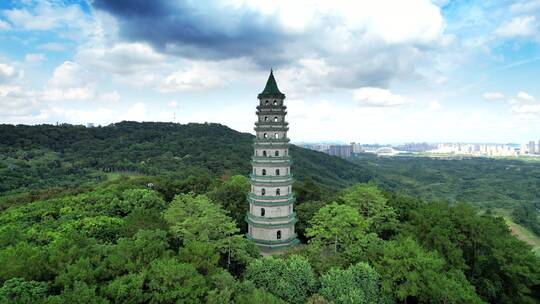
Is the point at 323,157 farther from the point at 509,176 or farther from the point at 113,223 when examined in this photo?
the point at 113,223

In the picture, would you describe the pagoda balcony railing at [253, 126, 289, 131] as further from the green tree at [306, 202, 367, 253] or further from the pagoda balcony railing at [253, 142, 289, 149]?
the green tree at [306, 202, 367, 253]

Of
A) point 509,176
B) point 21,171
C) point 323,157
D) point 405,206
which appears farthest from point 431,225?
point 509,176

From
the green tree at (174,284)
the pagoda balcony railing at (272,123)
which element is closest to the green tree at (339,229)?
the pagoda balcony railing at (272,123)

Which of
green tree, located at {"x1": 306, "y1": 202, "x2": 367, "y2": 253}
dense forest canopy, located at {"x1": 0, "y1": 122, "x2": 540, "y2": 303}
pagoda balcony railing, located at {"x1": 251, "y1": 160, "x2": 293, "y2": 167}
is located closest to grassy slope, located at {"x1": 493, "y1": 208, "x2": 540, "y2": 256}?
dense forest canopy, located at {"x1": 0, "y1": 122, "x2": 540, "y2": 303}

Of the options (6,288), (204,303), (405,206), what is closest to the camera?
(6,288)

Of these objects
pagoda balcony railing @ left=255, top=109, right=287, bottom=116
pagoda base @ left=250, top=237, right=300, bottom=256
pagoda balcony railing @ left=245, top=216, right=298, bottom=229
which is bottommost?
pagoda base @ left=250, top=237, right=300, bottom=256

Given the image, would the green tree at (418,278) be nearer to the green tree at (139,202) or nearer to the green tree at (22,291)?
the green tree at (22,291)

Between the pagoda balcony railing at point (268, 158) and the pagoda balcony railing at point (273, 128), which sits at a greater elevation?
the pagoda balcony railing at point (273, 128)
